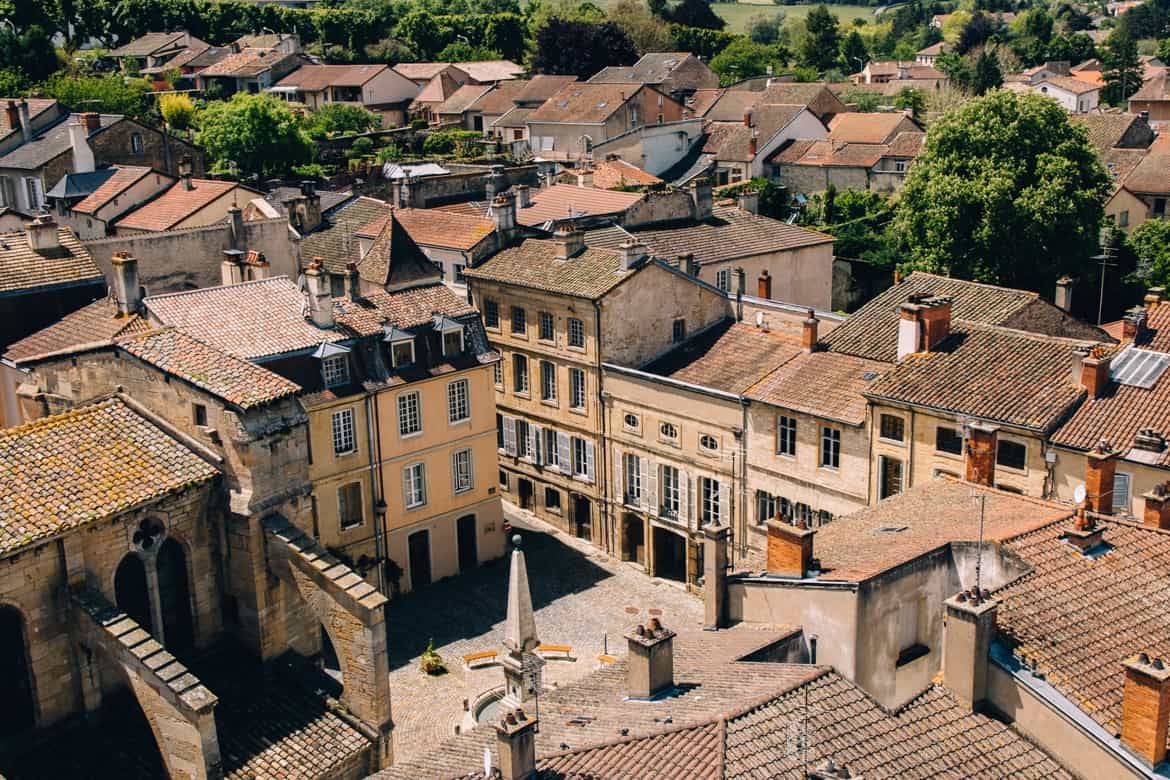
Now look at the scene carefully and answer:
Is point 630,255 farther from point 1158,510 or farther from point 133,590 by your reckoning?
point 133,590

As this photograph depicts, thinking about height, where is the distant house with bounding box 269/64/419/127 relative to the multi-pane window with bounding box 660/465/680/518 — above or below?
above

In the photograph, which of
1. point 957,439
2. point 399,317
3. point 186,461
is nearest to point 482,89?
point 399,317

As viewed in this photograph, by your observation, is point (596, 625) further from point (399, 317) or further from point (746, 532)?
point (399, 317)

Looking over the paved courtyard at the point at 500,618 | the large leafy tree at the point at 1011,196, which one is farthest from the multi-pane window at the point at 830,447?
the large leafy tree at the point at 1011,196

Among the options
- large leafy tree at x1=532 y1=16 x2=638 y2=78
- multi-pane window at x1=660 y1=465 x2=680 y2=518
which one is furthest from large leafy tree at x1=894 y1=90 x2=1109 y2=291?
large leafy tree at x1=532 y1=16 x2=638 y2=78

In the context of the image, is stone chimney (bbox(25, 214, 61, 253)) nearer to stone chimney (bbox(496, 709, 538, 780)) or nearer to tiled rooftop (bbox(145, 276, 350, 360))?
tiled rooftop (bbox(145, 276, 350, 360))

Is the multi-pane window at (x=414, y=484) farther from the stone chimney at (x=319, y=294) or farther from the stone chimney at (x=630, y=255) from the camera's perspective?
the stone chimney at (x=630, y=255)
